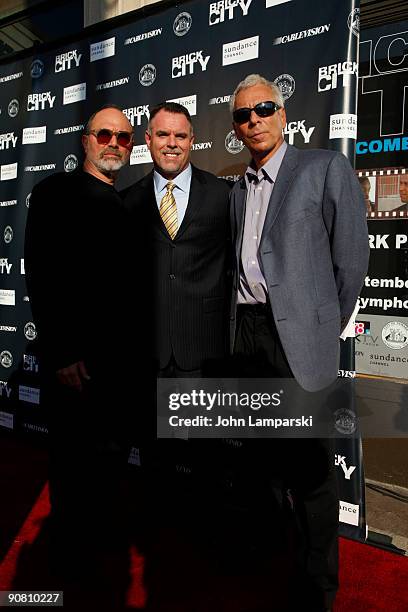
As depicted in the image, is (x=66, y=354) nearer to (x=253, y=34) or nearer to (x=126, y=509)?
(x=126, y=509)

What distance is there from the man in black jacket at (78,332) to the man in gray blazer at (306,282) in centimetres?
74

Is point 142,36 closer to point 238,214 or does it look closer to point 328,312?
point 238,214

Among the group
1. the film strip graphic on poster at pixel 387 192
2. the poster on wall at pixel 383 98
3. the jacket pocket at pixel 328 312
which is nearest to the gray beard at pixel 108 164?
the jacket pocket at pixel 328 312

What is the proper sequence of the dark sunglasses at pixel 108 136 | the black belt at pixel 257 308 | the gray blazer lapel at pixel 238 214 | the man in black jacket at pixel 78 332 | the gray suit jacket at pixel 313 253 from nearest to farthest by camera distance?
the gray suit jacket at pixel 313 253, the black belt at pixel 257 308, the gray blazer lapel at pixel 238 214, the man in black jacket at pixel 78 332, the dark sunglasses at pixel 108 136

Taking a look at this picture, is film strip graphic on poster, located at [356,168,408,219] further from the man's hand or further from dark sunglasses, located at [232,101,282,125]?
the man's hand

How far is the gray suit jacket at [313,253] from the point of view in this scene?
6.77 ft

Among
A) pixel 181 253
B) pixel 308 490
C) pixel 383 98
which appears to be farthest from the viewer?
pixel 383 98

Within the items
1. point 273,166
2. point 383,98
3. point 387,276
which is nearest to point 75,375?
point 273,166

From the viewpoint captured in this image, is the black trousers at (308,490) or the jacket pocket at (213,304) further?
the jacket pocket at (213,304)

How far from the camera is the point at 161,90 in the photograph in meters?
3.65

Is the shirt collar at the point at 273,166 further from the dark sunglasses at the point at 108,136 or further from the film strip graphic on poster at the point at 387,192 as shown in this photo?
the film strip graphic on poster at the point at 387,192

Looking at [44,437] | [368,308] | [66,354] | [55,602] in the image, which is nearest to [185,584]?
[55,602]

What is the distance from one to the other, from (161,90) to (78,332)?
2.10 metres

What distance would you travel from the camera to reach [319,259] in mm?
2107
